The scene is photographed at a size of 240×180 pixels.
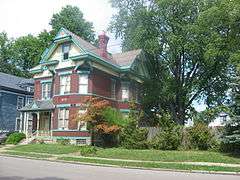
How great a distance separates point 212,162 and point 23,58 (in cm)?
6272

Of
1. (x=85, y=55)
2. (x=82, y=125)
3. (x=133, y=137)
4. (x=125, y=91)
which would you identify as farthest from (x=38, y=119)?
(x=133, y=137)

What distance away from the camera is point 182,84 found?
143ft

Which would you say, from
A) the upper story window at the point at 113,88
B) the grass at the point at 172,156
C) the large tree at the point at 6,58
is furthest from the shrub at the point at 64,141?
the large tree at the point at 6,58

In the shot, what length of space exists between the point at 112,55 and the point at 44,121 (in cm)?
1118

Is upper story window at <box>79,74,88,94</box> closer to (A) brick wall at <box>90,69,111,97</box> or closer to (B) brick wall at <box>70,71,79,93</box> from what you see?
(B) brick wall at <box>70,71,79,93</box>

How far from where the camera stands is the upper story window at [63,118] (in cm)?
3847

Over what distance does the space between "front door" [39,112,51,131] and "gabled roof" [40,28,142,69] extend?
22.0ft

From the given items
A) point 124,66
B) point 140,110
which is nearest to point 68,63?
point 124,66

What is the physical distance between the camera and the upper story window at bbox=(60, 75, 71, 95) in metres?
39.0

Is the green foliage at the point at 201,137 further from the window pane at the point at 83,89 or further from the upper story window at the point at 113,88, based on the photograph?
the upper story window at the point at 113,88

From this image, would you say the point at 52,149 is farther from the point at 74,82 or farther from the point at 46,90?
the point at 46,90

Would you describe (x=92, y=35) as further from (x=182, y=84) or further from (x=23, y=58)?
(x=182, y=84)

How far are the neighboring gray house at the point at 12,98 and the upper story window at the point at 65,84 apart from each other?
15.6 m

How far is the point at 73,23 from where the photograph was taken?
224 feet
